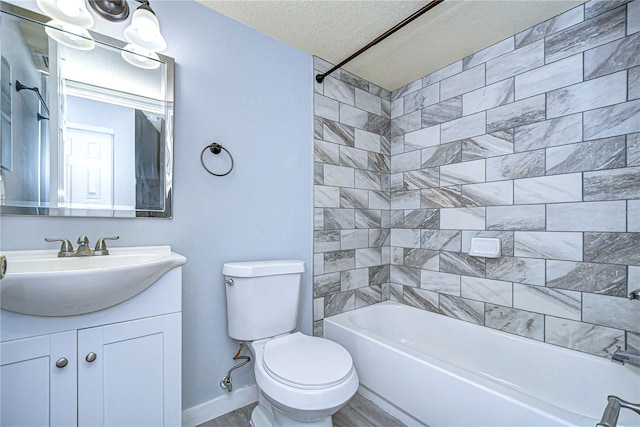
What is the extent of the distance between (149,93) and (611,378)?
8.82ft

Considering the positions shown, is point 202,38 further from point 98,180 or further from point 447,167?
point 447,167

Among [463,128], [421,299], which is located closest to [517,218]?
[463,128]

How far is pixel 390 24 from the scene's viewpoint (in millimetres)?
1729

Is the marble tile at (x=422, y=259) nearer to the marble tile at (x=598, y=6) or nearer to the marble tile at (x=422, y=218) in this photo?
the marble tile at (x=422, y=218)

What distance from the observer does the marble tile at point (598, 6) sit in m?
1.44

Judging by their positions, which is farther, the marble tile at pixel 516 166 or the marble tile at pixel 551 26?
the marble tile at pixel 516 166


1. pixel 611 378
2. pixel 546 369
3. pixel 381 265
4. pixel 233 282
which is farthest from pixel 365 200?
pixel 611 378

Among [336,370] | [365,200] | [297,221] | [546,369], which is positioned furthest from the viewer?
[365,200]

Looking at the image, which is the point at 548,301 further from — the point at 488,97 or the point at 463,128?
the point at 488,97

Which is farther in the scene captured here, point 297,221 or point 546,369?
point 297,221

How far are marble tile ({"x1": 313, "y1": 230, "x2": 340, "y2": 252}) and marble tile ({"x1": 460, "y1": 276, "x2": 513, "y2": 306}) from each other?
94cm

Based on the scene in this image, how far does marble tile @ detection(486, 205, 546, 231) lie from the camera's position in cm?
167

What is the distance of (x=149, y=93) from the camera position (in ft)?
4.79

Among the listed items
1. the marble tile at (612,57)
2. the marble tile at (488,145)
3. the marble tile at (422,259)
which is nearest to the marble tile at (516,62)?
the marble tile at (612,57)
